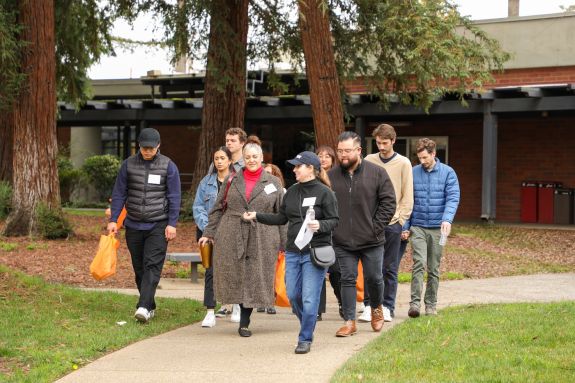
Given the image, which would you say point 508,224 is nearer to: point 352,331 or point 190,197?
point 190,197

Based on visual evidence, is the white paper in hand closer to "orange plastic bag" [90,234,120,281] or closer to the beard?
the beard

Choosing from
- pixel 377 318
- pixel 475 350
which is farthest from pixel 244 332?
pixel 475 350

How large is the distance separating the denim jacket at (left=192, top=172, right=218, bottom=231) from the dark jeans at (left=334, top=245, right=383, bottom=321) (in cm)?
160

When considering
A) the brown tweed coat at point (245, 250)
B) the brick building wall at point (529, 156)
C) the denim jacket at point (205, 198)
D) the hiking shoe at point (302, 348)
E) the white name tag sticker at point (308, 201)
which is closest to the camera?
the hiking shoe at point (302, 348)

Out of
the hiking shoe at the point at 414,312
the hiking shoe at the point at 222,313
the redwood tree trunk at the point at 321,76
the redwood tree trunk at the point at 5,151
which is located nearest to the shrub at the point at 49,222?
the redwood tree trunk at the point at 321,76

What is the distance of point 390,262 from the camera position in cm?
1020

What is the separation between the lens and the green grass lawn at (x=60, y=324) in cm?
802

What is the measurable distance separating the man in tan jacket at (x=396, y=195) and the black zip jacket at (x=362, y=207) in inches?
26.8

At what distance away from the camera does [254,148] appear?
9289 mm

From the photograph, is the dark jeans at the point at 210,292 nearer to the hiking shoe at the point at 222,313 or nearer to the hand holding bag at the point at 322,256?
the hiking shoe at the point at 222,313

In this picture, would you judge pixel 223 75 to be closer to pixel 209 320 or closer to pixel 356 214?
pixel 209 320

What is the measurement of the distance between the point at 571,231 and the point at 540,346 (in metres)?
16.3

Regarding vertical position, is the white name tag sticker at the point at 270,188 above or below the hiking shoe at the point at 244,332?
above

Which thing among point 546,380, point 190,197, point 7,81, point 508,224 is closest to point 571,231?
point 508,224
